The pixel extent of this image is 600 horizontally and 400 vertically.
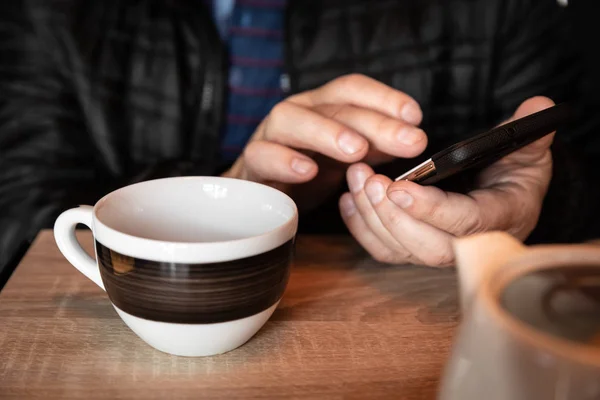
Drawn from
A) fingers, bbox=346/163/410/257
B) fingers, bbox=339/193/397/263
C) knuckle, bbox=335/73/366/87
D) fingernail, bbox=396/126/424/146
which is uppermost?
knuckle, bbox=335/73/366/87

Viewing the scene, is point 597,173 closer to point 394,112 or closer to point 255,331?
point 394,112

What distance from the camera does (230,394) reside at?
1.26 ft

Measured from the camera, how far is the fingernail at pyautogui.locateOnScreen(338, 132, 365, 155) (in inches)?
21.7

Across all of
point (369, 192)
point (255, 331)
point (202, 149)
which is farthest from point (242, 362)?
point (202, 149)

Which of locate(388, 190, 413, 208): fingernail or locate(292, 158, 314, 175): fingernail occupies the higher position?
locate(388, 190, 413, 208): fingernail

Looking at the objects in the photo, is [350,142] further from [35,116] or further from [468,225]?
[35,116]

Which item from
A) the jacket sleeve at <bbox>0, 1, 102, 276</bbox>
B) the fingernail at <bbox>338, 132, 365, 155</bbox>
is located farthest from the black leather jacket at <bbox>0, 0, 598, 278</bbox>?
the fingernail at <bbox>338, 132, 365, 155</bbox>

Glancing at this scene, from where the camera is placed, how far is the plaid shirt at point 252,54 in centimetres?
96

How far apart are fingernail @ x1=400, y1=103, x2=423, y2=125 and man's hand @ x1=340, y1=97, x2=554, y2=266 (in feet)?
0.21

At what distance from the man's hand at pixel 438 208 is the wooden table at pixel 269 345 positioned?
0.03 metres

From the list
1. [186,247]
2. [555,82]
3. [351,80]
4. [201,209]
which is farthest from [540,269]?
[555,82]

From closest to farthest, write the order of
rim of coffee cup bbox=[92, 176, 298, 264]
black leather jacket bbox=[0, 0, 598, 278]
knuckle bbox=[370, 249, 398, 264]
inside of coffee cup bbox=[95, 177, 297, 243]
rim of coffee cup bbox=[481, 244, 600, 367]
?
1. rim of coffee cup bbox=[481, 244, 600, 367]
2. rim of coffee cup bbox=[92, 176, 298, 264]
3. inside of coffee cup bbox=[95, 177, 297, 243]
4. knuckle bbox=[370, 249, 398, 264]
5. black leather jacket bbox=[0, 0, 598, 278]

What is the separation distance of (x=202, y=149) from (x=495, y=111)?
0.44m

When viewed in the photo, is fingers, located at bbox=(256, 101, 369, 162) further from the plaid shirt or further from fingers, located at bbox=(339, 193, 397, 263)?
the plaid shirt
